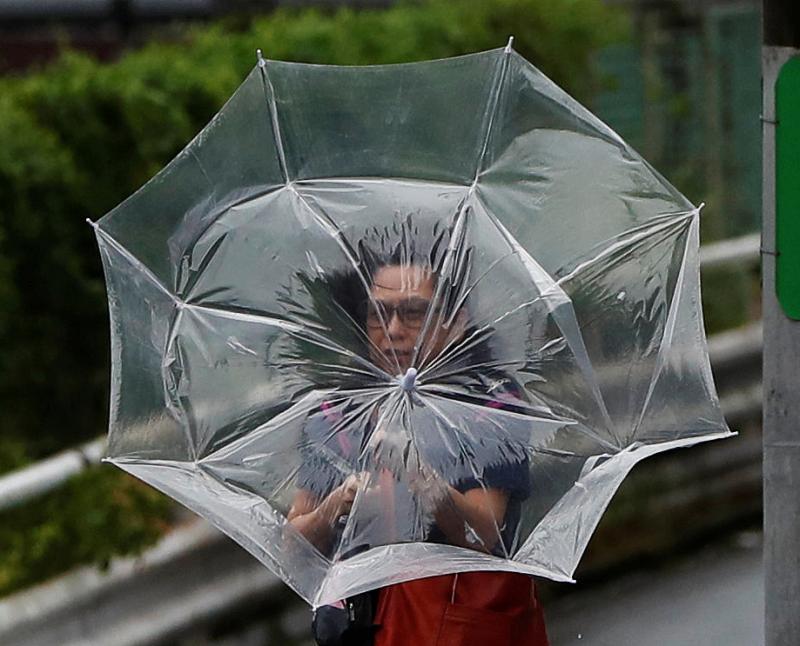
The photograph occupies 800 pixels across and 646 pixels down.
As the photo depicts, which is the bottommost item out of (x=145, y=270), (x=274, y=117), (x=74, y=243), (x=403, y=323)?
(x=74, y=243)

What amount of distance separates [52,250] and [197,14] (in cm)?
759

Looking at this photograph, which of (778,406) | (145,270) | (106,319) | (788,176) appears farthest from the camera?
(106,319)

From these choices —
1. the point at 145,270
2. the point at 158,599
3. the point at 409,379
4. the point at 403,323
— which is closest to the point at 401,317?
the point at 403,323

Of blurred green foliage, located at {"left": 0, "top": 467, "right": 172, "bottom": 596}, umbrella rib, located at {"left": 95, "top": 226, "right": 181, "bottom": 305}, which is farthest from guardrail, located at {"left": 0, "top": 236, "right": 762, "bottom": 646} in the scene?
umbrella rib, located at {"left": 95, "top": 226, "right": 181, "bottom": 305}

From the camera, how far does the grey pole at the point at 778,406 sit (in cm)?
393

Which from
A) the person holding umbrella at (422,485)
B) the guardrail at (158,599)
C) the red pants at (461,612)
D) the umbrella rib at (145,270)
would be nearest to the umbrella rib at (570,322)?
the person holding umbrella at (422,485)

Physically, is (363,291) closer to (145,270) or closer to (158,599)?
(145,270)

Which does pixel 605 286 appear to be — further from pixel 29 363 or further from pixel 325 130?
pixel 29 363

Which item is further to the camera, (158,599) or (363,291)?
(158,599)

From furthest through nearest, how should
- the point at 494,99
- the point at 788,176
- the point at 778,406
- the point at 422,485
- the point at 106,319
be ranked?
the point at 106,319
the point at 778,406
the point at 788,176
the point at 494,99
the point at 422,485

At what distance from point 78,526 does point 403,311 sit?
3.04 metres

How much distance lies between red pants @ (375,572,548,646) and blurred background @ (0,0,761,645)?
7.50 feet

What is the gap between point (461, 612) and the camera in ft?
11.4

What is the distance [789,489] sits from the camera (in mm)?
4082
